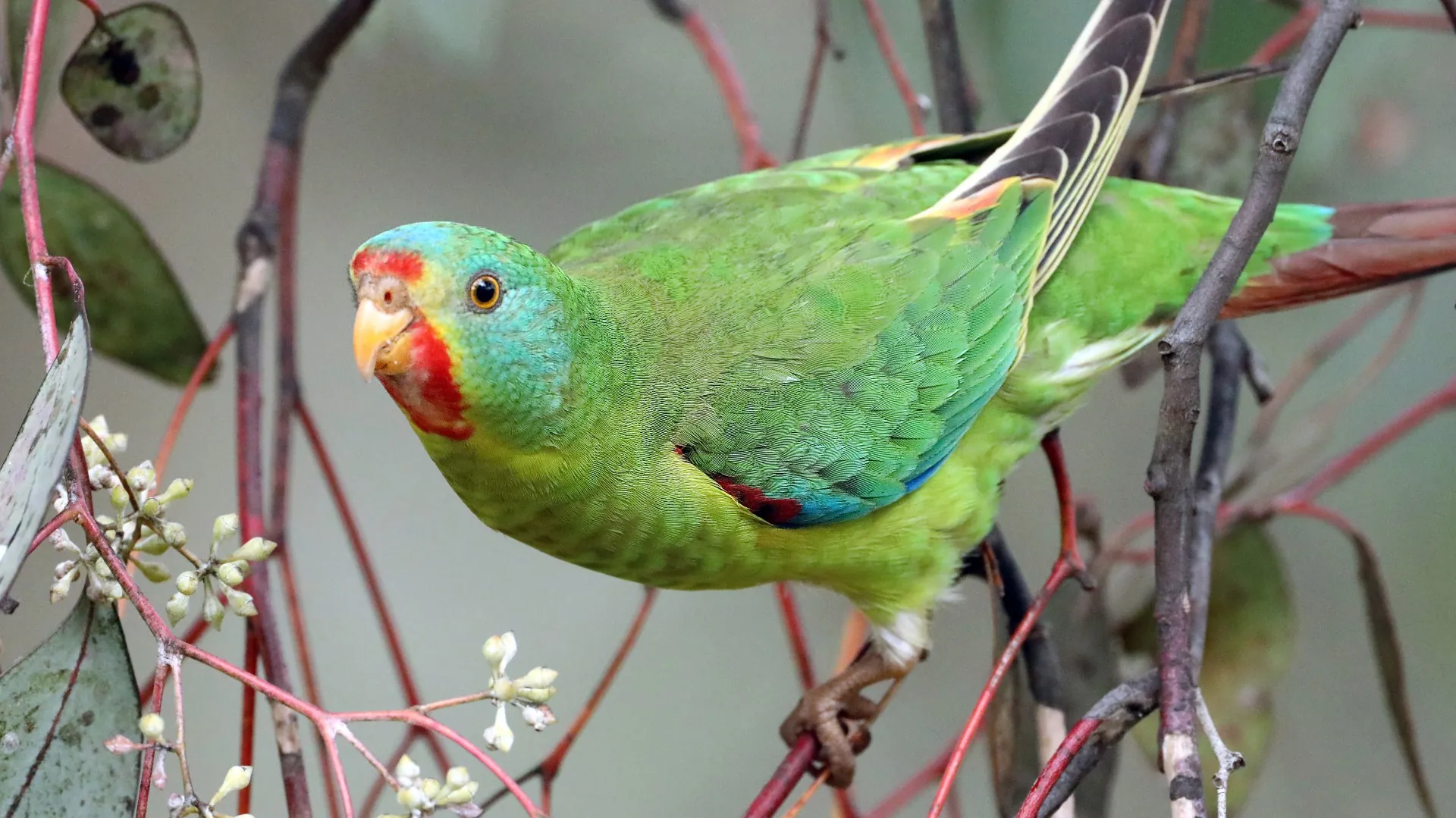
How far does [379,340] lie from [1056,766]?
20.7 inches

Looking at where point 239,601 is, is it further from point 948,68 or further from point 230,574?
point 948,68

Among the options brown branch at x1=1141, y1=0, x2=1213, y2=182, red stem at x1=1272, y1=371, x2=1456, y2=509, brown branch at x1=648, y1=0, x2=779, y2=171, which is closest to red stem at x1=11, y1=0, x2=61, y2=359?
brown branch at x1=648, y1=0, x2=779, y2=171

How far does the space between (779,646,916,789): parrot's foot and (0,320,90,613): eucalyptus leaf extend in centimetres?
87

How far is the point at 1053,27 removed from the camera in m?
1.66

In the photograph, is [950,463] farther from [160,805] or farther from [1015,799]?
[160,805]

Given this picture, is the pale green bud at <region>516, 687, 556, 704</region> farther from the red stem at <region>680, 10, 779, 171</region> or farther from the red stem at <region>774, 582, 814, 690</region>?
the red stem at <region>680, 10, 779, 171</region>

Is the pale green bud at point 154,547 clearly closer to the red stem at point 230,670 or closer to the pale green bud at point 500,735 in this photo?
the red stem at point 230,670

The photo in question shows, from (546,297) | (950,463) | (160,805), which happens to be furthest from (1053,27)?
(160,805)

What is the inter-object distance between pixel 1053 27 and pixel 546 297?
1045 millimetres

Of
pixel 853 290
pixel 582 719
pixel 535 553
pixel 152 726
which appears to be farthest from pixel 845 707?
pixel 535 553

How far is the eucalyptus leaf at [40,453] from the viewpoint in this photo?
532mm

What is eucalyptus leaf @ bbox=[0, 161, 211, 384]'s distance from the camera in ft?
3.53

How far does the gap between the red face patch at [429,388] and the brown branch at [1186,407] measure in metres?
0.49

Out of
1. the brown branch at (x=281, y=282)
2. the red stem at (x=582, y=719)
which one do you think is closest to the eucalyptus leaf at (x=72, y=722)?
the brown branch at (x=281, y=282)
